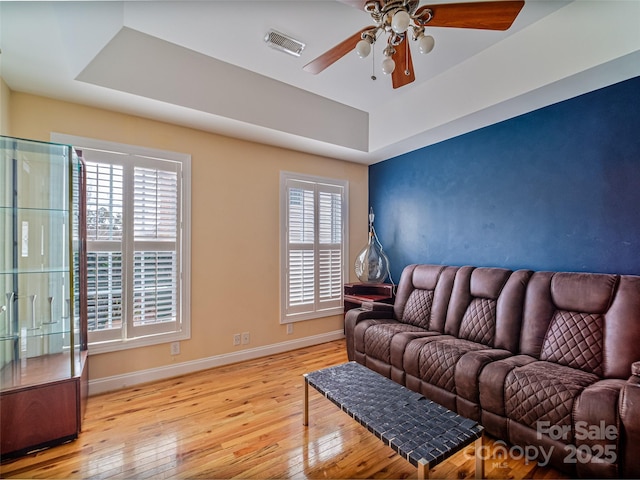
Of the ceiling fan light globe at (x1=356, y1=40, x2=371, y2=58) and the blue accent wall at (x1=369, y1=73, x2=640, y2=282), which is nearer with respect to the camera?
the ceiling fan light globe at (x1=356, y1=40, x2=371, y2=58)

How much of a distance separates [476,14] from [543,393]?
82.7 inches

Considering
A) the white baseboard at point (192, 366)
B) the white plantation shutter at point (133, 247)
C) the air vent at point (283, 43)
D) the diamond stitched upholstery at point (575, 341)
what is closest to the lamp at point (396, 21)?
the air vent at point (283, 43)

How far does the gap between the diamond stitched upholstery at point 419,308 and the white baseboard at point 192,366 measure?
1.34 meters

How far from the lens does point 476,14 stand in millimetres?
1553

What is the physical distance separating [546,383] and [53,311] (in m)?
3.31

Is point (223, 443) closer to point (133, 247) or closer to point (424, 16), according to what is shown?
point (133, 247)

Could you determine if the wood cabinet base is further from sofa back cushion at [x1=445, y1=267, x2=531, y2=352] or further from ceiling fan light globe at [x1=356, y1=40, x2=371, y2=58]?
sofa back cushion at [x1=445, y1=267, x2=531, y2=352]

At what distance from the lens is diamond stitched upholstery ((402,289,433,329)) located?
3.09m

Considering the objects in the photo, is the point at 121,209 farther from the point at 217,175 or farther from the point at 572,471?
the point at 572,471

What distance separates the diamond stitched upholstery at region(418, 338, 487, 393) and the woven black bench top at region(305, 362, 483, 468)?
1.58 feet

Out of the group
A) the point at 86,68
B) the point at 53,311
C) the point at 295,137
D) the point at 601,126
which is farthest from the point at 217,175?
the point at 601,126

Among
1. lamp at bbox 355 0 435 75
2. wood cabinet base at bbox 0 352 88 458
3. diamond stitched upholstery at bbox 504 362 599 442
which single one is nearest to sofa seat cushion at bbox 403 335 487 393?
diamond stitched upholstery at bbox 504 362 599 442

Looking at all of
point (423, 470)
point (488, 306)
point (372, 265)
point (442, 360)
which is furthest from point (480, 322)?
point (423, 470)

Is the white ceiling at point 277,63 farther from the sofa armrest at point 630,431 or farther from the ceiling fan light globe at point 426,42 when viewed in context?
the sofa armrest at point 630,431
